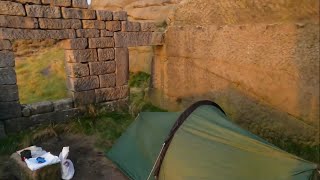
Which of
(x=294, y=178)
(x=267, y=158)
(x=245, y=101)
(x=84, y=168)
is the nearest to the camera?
(x=294, y=178)

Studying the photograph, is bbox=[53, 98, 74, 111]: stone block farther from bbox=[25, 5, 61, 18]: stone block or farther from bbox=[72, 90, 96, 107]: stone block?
bbox=[25, 5, 61, 18]: stone block

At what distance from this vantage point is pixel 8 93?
17.2ft

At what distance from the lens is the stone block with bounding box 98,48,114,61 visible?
6340 millimetres

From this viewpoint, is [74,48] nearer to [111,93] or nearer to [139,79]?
[111,93]

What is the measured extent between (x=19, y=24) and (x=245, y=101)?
435cm

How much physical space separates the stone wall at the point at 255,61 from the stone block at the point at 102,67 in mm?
1488

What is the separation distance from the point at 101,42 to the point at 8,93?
7.06 feet

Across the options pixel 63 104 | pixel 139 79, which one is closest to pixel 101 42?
pixel 63 104

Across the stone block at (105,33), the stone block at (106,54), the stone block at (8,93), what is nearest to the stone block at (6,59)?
the stone block at (8,93)

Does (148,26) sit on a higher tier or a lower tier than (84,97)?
higher

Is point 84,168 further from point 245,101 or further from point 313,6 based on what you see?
point 313,6

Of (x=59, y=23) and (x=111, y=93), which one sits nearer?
(x=59, y=23)

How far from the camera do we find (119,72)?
6719 millimetres

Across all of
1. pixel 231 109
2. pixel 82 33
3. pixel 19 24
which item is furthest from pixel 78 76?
pixel 231 109
